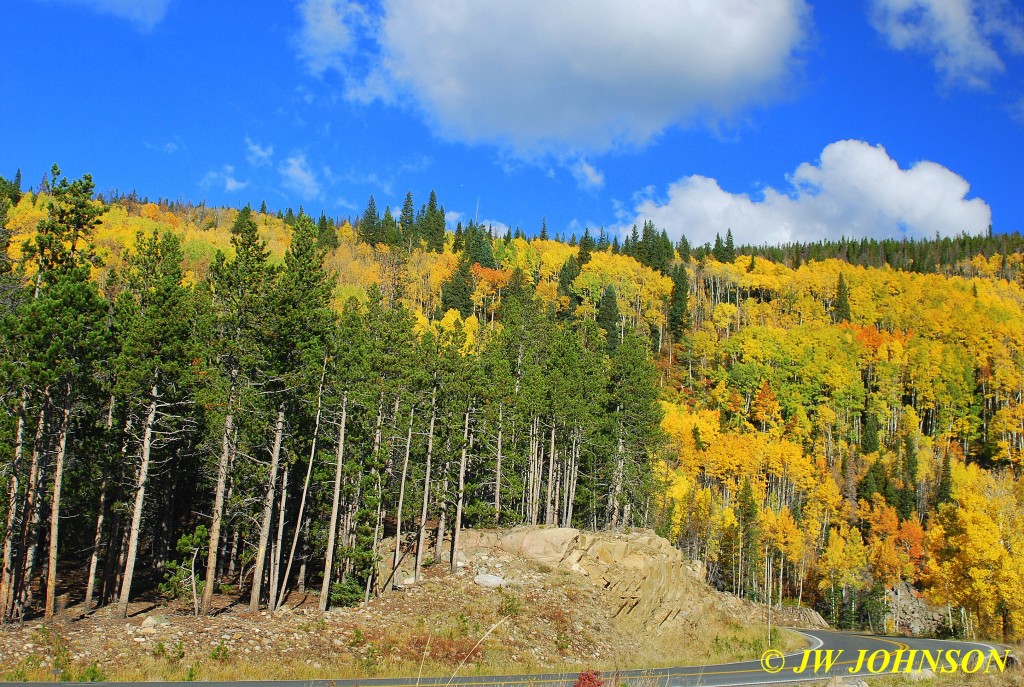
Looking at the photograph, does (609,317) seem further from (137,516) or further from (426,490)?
(137,516)

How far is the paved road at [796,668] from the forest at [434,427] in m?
8.69

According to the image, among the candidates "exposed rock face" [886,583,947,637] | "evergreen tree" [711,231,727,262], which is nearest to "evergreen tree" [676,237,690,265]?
"evergreen tree" [711,231,727,262]

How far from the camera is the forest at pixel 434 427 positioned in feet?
78.5

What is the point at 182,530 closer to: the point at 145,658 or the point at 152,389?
the point at 152,389

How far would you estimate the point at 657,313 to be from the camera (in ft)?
359

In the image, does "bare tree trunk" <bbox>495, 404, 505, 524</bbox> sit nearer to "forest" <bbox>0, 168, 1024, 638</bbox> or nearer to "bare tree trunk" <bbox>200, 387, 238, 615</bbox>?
"forest" <bbox>0, 168, 1024, 638</bbox>

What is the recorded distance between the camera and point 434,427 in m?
36.7

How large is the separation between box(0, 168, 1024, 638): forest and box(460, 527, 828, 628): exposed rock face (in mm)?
2179

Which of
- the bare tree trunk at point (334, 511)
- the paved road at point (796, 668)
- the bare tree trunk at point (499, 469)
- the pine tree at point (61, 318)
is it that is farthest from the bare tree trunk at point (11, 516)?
the bare tree trunk at point (499, 469)

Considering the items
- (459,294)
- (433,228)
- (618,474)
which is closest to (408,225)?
(433,228)

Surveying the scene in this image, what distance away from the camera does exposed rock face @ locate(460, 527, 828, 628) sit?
35.1 metres

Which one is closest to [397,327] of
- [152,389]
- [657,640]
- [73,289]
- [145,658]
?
[152,389]

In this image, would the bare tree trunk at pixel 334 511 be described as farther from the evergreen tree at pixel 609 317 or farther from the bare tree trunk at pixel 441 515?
the evergreen tree at pixel 609 317

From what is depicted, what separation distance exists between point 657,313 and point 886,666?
281ft
